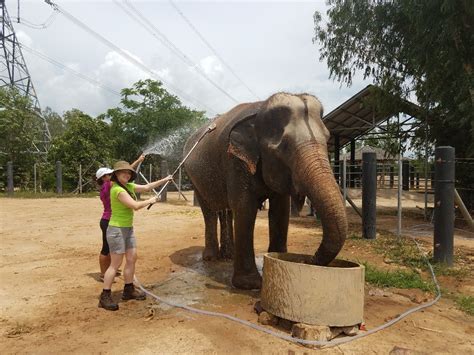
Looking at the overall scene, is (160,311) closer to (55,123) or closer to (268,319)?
(268,319)

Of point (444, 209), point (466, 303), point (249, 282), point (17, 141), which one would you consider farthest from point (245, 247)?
point (17, 141)

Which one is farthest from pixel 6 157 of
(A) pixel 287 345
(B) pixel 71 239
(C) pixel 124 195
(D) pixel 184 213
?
(A) pixel 287 345

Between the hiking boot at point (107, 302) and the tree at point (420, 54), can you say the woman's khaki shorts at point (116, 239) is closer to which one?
the hiking boot at point (107, 302)

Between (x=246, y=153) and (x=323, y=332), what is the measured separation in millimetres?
2211

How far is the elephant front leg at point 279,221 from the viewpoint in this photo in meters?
5.85

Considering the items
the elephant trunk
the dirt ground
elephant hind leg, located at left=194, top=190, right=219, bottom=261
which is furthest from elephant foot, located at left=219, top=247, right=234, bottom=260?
the elephant trunk

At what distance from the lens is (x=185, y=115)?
102 ft

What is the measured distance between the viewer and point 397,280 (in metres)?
6.18

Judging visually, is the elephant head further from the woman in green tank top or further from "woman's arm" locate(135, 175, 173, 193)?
the woman in green tank top

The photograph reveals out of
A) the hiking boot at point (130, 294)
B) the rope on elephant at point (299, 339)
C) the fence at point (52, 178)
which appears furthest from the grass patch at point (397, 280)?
the fence at point (52, 178)

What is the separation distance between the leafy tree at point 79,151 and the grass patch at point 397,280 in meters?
23.7

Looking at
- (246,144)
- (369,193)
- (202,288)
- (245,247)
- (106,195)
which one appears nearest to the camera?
(246,144)

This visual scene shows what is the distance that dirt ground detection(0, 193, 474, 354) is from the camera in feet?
13.1

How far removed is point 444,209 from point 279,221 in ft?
10.4
